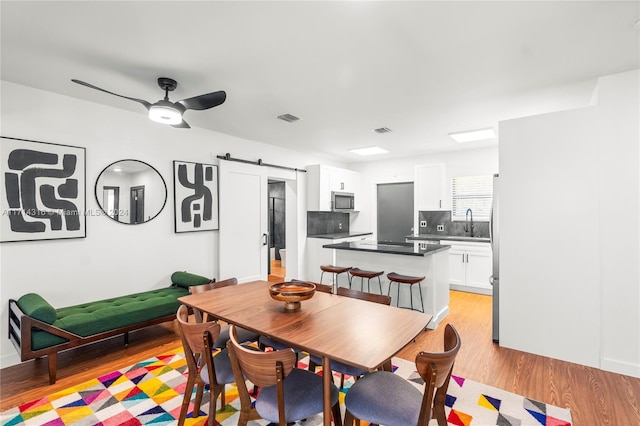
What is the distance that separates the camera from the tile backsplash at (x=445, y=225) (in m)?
5.75

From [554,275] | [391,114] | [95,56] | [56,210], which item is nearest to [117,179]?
[56,210]

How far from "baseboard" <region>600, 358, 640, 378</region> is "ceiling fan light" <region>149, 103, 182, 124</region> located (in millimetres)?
4331

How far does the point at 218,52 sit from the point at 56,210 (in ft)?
7.57

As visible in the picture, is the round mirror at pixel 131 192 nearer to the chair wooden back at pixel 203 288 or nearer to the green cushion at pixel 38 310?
the green cushion at pixel 38 310

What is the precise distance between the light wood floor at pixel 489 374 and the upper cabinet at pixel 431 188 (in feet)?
9.69

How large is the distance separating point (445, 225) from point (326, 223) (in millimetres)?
2412

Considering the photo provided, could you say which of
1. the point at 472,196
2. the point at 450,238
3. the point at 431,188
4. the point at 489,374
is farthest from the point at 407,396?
Result: the point at 431,188

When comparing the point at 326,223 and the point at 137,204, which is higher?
the point at 137,204

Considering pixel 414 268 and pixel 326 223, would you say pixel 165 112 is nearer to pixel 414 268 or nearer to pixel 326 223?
pixel 414 268

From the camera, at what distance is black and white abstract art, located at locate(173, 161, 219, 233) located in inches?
160

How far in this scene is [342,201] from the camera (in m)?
6.52

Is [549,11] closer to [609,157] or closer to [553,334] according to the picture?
[609,157]

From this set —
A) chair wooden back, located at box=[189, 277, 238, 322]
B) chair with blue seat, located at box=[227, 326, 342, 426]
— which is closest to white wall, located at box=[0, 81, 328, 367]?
chair wooden back, located at box=[189, 277, 238, 322]

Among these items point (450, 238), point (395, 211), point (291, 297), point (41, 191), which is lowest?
point (291, 297)
